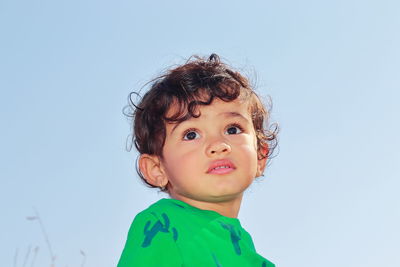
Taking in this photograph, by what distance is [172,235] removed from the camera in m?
3.29

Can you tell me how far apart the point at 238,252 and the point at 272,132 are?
4.29 feet

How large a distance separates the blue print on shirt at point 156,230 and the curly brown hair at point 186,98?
59cm

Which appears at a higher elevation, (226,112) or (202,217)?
(226,112)

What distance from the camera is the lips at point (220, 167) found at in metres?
3.58

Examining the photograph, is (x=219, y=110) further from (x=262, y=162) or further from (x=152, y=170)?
(x=262, y=162)

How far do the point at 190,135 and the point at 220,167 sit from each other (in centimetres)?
24

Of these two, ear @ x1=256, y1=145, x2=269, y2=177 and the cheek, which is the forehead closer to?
the cheek

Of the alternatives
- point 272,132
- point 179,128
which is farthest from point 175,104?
point 272,132

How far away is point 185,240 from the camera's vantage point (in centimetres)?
330

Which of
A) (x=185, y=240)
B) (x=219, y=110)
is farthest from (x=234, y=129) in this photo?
(x=185, y=240)

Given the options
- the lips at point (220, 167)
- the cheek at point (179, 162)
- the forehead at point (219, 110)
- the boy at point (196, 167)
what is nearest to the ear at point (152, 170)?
the boy at point (196, 167)

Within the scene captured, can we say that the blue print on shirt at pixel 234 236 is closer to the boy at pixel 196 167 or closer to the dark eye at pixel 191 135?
the boy at pixel 196 167

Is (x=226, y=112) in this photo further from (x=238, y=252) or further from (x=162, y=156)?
(x=238, y=252)

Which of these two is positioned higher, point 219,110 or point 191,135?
point 219,110
